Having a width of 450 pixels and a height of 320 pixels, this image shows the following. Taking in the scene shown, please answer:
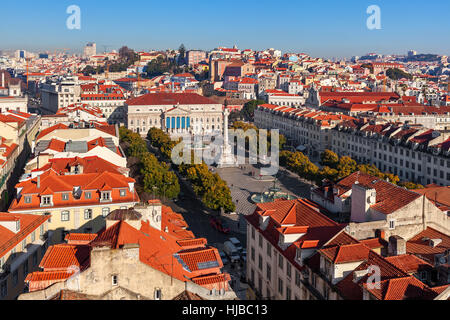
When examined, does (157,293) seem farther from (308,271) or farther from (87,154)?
(87,154)

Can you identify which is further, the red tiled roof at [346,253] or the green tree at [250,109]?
the green tree at [250,109]

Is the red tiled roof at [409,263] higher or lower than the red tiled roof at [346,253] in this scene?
lower

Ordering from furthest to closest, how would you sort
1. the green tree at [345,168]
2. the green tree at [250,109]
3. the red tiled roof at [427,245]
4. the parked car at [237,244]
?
the green tree at [250,109] → the green tree at [345,168] → the parked car at [237,244] → the red tiled roof at [427,245]

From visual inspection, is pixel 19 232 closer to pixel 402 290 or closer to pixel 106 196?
pixel 106 196

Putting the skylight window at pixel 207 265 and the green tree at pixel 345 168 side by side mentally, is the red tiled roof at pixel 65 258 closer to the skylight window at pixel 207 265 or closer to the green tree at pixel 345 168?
the skylight window at pixel 207 265

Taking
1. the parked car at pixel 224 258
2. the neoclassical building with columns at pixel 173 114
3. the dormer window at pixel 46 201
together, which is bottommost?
the parked car at pixel 224 258

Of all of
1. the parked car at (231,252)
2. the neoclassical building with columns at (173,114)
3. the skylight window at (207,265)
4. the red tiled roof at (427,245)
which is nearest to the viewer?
the skylight window at (207,265)

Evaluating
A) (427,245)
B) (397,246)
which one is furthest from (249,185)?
(397,246)

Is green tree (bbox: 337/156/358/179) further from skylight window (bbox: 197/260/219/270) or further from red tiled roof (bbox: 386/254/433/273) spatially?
skylight window (bbox: 197/260/219/270)

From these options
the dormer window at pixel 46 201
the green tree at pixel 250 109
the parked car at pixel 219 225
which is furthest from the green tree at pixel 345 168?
the green tree at pixel 250 109
